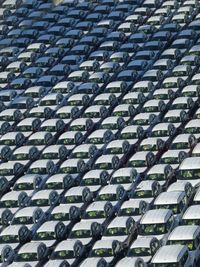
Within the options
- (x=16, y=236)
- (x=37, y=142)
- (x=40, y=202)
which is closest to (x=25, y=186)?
(x=40, y=202)

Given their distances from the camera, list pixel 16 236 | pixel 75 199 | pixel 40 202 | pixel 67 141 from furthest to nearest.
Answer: pixel 67 141 < pixel 40 202 < pixel 75 199 < pixel 16 236

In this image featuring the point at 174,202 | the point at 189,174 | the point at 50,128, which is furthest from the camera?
the point at 50,128

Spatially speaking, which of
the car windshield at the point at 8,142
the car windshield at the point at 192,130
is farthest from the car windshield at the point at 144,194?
the car windshield at the point at 8,142

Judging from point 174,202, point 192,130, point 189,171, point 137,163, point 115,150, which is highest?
point 174,202

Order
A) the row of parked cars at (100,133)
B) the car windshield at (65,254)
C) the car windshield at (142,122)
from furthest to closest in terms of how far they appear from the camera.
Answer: the car windshield at (142,122)
the row of parked cars at (100,133)
the car windshield at (65,254)

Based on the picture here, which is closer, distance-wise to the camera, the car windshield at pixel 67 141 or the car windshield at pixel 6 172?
the car windshield at pixel 6 172

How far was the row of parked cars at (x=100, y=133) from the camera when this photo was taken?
136ft

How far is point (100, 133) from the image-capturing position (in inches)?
2020

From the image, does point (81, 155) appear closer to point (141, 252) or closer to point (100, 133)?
point (100, 133)

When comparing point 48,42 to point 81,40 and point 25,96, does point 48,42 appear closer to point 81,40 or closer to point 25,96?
point 81,40

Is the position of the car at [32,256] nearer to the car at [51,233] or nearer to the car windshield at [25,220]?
the car at [51,233]

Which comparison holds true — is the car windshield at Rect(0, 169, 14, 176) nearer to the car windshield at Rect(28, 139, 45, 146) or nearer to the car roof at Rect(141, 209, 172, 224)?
the car windshield at Rect(28, 139, 45, 146)

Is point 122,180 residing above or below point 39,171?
below

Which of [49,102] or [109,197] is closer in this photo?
[109,197]
